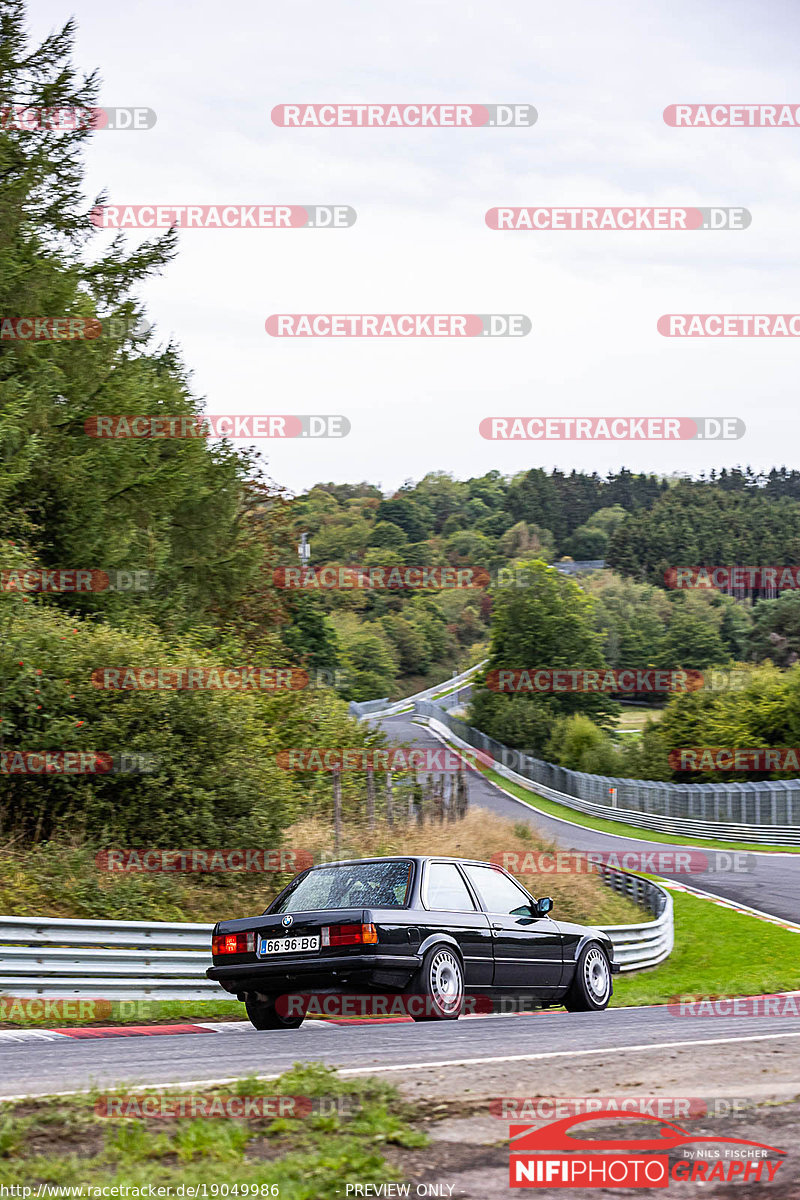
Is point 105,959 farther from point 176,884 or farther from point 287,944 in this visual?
point 176,884

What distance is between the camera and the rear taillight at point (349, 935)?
8.80 m

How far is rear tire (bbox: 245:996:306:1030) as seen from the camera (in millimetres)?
9703

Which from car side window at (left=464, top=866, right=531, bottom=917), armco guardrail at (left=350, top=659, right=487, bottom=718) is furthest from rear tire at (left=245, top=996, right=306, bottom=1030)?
armco guardrail at (left=350, top=659, right=487, bottom=718)

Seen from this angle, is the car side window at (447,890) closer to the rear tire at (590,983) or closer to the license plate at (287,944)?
the license plate at (287,944)

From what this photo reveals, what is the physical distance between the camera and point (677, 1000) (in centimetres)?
1329

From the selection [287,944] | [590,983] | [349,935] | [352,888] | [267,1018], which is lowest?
[590,983]

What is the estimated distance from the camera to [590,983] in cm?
1136

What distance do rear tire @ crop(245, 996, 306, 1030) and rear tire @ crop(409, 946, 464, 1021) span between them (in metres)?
1.08

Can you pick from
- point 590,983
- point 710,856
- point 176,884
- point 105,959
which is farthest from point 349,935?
point 710,856

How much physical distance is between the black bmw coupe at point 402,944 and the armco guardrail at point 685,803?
120 ft

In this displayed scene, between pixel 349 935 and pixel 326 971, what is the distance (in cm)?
31

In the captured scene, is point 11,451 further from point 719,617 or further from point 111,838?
point 719,617

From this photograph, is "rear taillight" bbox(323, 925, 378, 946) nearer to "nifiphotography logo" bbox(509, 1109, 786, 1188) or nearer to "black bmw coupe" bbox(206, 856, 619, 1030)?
"black bmw coupe" bbox(206, 856, 619, 1030)

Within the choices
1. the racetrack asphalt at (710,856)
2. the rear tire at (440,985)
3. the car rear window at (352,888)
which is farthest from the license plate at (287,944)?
the racetrack asphalt at (710,856)
